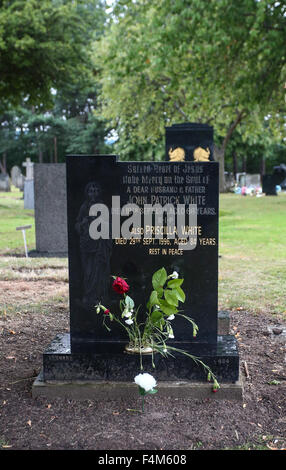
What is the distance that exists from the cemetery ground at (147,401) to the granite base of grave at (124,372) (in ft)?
0.26

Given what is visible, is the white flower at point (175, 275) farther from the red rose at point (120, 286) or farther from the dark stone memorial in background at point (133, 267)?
the red rose at point (120, 286)

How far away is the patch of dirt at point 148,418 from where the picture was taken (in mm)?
3006

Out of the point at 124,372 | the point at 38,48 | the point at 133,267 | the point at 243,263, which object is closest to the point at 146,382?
the point at 124,372

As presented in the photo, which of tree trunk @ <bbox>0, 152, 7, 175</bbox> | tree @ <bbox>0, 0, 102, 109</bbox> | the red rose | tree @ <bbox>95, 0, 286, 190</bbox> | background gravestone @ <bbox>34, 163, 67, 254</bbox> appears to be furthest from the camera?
tree trunk @ <bbox>0, 152, 7, 175</bbox>

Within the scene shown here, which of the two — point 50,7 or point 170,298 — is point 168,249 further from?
point 50,7

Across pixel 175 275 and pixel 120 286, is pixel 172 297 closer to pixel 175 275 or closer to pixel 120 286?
pixel 175 275

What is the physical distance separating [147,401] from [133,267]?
1.00m

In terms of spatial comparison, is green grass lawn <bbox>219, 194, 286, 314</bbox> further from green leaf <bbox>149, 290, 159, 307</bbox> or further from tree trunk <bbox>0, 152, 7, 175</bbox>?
tree trunk <bbox>0, 152, 7, 175</bbox>

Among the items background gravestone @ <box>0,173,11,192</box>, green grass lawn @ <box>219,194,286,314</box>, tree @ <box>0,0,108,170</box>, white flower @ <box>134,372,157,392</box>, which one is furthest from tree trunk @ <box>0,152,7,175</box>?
white flower @ <box>134,372,157,392</box>

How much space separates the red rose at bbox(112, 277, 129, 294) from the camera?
11.5 feet

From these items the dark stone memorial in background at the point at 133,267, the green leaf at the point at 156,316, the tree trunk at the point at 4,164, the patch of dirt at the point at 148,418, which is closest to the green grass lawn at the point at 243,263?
the patch of dirt at the point at 148,418

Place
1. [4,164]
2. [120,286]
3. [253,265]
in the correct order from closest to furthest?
[120,286], [253,265], [4,164]

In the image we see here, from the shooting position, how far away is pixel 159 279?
361 centimetres

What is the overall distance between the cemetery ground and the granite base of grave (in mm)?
80
